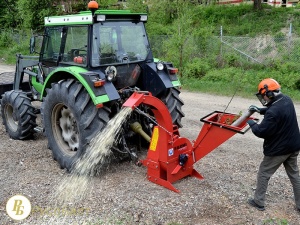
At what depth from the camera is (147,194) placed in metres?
4.41

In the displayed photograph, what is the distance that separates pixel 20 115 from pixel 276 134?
4337mm

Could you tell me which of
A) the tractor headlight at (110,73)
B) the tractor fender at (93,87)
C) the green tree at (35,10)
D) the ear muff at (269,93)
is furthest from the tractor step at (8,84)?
the green tree at (35,10)

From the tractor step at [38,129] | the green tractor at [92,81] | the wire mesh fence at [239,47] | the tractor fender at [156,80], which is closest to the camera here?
the green tractor at [92,81]

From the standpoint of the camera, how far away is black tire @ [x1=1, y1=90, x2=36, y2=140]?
20.3ft

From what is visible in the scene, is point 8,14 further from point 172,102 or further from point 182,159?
point 182,159

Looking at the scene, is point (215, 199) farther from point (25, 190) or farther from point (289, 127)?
point (25, 190)

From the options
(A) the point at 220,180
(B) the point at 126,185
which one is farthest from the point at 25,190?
(A) the point at 220,180

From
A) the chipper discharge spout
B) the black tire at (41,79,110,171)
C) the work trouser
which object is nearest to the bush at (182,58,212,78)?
the black tire at (41,79,110,171)

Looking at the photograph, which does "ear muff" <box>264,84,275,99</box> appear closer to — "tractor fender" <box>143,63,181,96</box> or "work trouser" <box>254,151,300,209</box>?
"work trouser" <box>254,151,300,209</box>

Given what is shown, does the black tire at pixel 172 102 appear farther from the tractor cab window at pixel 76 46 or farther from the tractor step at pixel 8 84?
the tractor step at pixel 8 84

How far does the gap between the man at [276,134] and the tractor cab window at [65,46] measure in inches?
107

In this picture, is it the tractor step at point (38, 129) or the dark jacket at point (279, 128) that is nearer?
the dark jacket at point (279, 128)

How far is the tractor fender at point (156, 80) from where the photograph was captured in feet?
18.1

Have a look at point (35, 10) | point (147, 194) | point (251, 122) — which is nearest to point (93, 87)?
point (147, 194)
